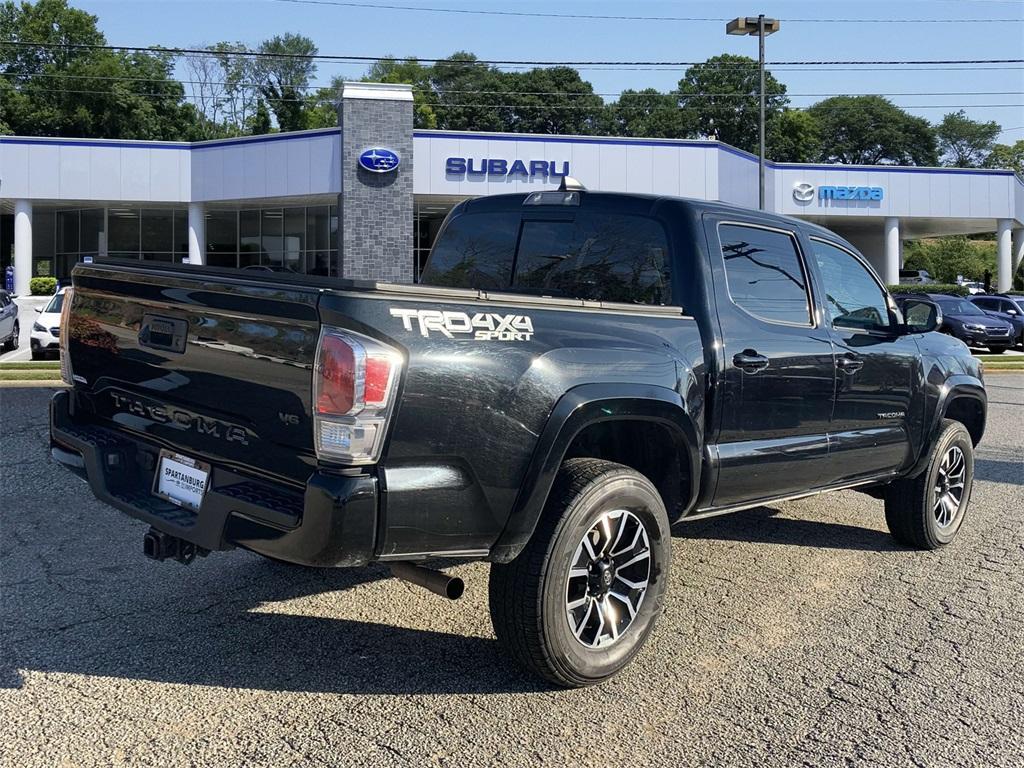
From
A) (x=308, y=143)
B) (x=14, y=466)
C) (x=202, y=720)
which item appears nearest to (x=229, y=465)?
(x=202, y=720)

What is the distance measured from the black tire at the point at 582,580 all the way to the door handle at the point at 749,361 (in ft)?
2.79

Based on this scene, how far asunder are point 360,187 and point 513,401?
93.4ft

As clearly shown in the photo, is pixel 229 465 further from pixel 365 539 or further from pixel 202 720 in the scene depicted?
pixel 202 720

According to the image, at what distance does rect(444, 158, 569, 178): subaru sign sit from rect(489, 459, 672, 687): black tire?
32649 millimetres

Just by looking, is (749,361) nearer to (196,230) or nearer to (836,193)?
(196,230)

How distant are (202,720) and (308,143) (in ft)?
110

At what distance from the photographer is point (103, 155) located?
127 feet

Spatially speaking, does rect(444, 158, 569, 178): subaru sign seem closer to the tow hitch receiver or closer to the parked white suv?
the parked white suv

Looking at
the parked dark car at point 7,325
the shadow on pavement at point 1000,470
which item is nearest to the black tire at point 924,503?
the shadow on pavement at point 1000,470

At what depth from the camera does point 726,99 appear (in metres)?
90.6

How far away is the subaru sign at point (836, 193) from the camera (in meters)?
42.2

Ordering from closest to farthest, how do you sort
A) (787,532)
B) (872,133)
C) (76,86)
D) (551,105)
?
1. (787,532)
2. (76,86)
3. (551,105)
4. (872,133)

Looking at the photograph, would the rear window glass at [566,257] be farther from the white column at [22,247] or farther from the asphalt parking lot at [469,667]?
the white column at [22,247]

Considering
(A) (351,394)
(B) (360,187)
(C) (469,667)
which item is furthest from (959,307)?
(A) (351,394)
